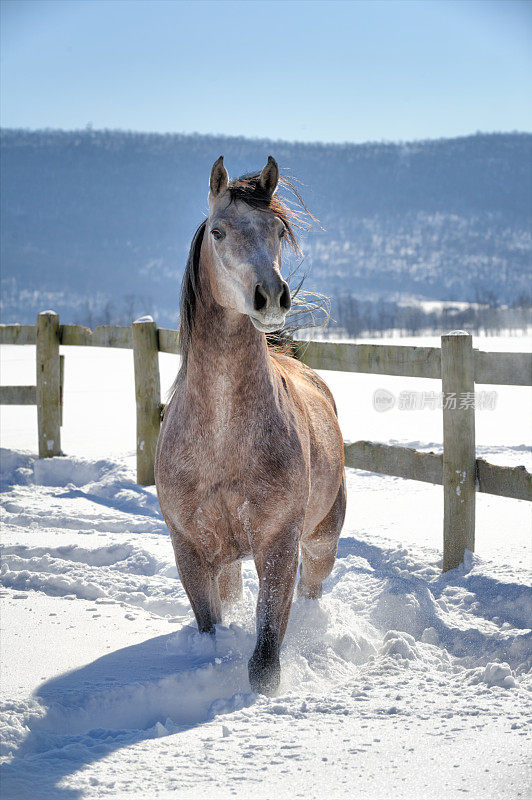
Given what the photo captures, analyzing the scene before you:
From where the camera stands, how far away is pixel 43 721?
232cm

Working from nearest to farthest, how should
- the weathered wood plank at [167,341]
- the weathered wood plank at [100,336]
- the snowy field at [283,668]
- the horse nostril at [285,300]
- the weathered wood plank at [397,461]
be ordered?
the snowy field at [283,668] < the horse nostril at [285,300] < the weathered wood plank at [397,461] < the weathered wood plank at [167,341] < the weathered wood plank at [100,336]

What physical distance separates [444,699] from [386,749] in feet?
1.70

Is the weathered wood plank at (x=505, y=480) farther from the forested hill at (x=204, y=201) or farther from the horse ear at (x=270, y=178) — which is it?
the forested hill at (x=204, y=201)

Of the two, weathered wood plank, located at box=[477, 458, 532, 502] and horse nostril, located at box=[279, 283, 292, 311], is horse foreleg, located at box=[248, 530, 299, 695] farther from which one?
weathered wood plank, located at box=[477, 458, 532, 502]

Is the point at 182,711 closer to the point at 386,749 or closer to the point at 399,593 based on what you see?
the point at 386,749

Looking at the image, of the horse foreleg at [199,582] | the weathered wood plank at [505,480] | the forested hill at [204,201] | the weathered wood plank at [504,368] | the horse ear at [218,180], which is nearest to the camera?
the horse ear at [218,180]

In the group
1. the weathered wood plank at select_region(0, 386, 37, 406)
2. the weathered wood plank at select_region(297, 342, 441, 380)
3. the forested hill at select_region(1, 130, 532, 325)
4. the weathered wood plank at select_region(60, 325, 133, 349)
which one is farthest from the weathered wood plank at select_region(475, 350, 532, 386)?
the forested hill at select_region(1, 130, 532, 325)

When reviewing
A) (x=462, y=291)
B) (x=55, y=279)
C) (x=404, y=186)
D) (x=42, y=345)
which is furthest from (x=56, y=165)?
(x=42, y=345)

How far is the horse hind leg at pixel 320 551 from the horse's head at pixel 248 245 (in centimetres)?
149

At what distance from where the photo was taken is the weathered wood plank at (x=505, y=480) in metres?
3.89

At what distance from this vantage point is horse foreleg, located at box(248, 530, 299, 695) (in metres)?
2.62

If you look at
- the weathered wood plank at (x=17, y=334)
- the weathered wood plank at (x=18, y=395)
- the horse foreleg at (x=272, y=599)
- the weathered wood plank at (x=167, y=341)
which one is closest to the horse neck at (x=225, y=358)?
the horse foreleg at (x=272, y=599)

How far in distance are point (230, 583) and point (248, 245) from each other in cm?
159

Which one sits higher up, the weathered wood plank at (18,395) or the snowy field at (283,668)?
the weathered wood plank at (18,395)
